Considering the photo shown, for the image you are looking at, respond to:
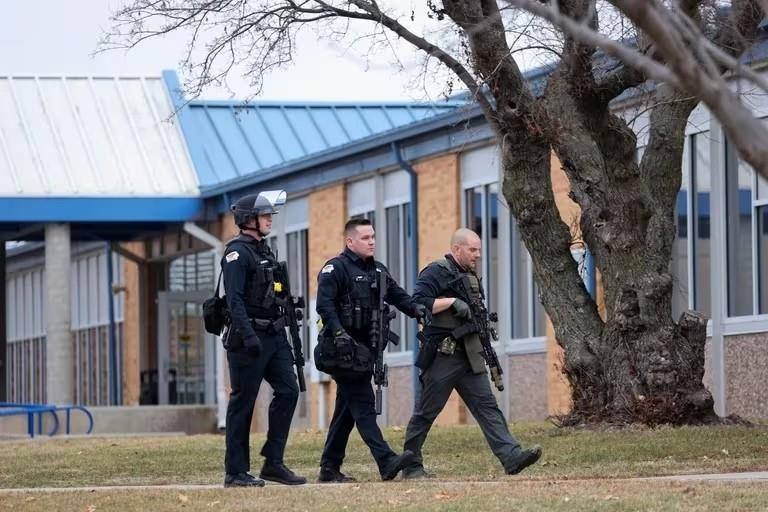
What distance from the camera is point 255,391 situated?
1141 cm

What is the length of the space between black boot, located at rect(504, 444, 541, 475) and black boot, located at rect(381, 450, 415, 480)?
0.76m

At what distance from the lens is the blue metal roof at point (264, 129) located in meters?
34.7

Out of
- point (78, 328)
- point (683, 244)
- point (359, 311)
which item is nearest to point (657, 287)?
point (683, 244)

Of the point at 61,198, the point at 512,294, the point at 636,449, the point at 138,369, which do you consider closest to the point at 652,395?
the point at 636,449

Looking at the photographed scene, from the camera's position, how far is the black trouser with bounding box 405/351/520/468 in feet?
39.1

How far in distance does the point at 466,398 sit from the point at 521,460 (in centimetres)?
60

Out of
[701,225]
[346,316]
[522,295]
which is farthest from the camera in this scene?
[522,295]

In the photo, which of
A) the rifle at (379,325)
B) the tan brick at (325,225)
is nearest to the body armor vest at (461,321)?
the rifle at (379,325)

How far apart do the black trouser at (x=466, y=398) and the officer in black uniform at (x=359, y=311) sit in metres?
0.35

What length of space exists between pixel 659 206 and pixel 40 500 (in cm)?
763

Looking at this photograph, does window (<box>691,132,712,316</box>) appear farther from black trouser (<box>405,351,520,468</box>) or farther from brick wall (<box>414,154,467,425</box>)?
black trouser (<box>405,351,520,468</box>)

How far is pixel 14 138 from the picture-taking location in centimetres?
A: 3384

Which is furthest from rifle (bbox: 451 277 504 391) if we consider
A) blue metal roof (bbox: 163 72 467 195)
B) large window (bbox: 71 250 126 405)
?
large window (bbox: 71 250 126 405)

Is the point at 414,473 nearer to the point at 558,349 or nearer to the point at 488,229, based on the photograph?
the point at 558,349
